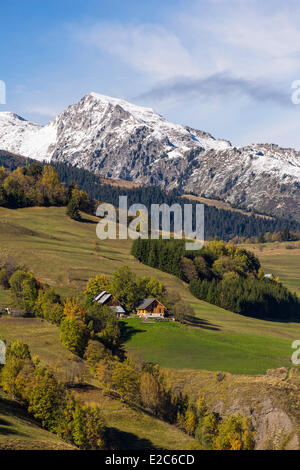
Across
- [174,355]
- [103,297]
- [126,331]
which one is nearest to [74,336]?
[126,331]

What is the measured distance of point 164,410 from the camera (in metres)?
66.1

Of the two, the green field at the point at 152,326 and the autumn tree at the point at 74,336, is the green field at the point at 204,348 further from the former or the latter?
the autumn tree at the point at 74,336

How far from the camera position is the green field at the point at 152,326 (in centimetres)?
8362

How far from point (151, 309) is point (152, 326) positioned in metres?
10.5

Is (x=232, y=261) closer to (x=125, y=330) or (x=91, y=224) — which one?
(x=91, y=224)

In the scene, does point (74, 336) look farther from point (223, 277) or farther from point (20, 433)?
point (223, 277)

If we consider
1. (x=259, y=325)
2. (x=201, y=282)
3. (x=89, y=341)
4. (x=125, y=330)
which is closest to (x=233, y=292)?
(x=201, y=282)

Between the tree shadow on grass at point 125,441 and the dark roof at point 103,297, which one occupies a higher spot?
the dark roof at point 103,297

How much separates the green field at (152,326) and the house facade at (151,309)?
26.4ft

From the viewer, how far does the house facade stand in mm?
108812

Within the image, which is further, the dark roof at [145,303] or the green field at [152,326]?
the dark roof at [145,303]

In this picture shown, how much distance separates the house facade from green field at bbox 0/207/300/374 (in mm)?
8049

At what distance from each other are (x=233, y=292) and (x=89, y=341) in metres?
65.5

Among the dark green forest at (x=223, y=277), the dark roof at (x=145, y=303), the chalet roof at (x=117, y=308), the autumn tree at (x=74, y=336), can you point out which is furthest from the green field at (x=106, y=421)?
the dark green forest at (x=223, y=277)
